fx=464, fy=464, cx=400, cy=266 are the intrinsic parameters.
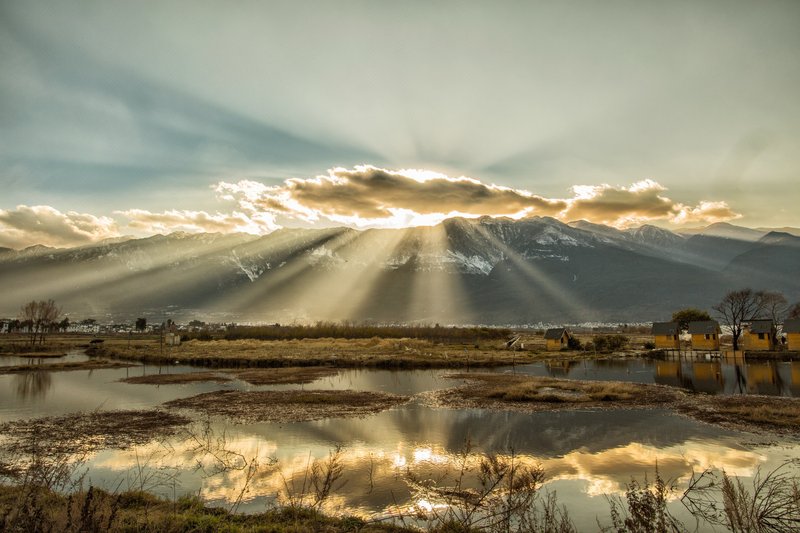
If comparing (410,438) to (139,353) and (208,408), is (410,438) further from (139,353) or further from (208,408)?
(139,353)

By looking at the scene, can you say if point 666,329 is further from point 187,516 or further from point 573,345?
point 187,516

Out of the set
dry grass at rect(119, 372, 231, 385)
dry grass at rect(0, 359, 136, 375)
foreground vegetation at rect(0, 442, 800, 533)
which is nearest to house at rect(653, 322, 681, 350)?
dry grass at rect(119, 372, 231, 385)

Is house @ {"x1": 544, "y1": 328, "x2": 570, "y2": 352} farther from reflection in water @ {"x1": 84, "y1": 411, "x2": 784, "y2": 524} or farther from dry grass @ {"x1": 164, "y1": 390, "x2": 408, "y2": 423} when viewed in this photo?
reflection in water @ {"x1": 84, "y1": 411, "x2": 784, "y2": 524}

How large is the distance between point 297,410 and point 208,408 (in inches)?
220

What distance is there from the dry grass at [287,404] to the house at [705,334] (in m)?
61.4

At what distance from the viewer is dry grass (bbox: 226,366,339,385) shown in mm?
42531

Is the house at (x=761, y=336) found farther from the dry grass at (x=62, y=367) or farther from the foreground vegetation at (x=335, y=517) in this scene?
the dry grass at (x=62, y=367)

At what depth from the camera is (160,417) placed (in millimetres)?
25312

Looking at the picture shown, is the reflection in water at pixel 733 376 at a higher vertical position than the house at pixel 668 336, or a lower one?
lower

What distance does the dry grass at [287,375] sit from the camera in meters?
42.5

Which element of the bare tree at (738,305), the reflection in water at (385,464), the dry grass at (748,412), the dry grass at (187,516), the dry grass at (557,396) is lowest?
the dry grass at (557,396)

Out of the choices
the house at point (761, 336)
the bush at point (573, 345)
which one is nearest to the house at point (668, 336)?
the house at point (761, 336)

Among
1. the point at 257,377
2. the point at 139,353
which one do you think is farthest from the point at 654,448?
the point at 139,353

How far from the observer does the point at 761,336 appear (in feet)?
222
